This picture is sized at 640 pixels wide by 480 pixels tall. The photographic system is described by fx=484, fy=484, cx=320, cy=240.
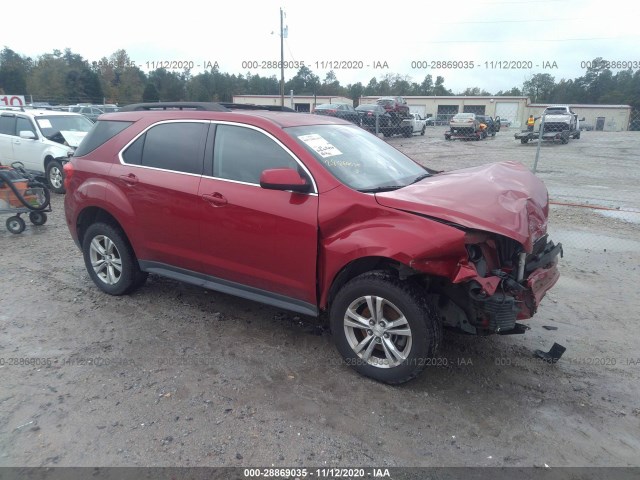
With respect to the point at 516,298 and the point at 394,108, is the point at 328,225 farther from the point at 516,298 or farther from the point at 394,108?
the point at 394,108

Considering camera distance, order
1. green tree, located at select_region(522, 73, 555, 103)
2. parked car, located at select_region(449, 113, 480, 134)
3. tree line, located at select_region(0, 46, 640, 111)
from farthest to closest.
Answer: green tree, located at select_region(522, 73, 555, 103)
tree line, located at select_region(0, 46, 640, 111)
parked car, located at select_region(449, 113, 480, 134)

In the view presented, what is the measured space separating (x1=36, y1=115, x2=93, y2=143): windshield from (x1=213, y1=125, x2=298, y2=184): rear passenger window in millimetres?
8883

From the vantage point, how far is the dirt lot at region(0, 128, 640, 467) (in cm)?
285

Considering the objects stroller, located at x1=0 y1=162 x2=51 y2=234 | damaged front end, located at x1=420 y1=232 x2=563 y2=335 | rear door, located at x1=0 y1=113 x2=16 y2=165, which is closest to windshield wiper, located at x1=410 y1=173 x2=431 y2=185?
damaged front end, located at x1=420 y1=232 x2=563 y2=335

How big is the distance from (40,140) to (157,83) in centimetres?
3704

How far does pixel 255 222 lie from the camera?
376 cm

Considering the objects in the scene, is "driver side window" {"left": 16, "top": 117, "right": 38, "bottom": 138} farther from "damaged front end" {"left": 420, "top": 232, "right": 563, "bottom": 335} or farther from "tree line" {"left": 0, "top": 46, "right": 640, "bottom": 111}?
"tree line" {"left": 0, "top": 46, "right": 640, "bottom": 111}

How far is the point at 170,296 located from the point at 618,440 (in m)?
4.05

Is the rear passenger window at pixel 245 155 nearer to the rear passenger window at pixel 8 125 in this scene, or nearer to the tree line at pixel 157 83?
the rear passenger window at pixel 8 125

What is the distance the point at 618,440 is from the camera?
2965 mm

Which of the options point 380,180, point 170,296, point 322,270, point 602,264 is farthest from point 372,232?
point 602,264

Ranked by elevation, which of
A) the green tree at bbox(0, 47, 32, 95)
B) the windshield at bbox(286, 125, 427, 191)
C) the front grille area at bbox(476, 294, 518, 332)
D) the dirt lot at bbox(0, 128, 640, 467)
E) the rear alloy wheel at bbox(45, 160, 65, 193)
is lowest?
the dirt lot at bbox(0, 128, 640, 467)

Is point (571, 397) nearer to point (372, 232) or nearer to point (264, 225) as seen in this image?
point (372, 232)

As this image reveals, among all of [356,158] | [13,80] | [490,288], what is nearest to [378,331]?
[490,288]
